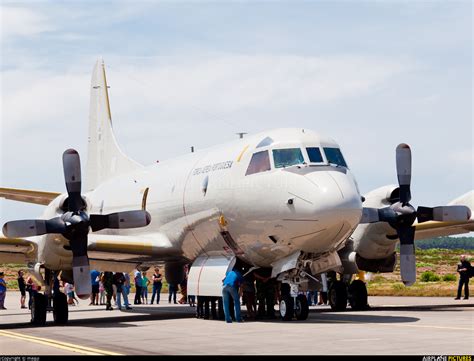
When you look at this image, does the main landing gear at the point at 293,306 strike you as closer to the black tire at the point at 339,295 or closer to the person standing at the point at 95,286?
the black tire at the point at 339,295

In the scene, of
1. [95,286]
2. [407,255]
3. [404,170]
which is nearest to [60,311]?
[407,255]

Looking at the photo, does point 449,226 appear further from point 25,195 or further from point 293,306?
point 25,195

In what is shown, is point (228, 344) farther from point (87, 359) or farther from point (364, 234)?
point (364, 234)

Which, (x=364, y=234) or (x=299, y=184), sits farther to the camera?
(x=364, y=234)

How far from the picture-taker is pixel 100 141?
118 feet

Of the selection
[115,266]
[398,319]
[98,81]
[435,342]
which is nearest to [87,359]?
[435,342]

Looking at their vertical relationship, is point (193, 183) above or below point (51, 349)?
above

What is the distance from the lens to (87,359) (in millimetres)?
12602

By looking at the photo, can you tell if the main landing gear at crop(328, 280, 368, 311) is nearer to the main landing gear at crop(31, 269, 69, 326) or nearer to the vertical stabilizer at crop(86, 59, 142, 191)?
the main landing gear at crop(31, 269, 69, 326)

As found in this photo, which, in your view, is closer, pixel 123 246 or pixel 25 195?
pixel 123 246

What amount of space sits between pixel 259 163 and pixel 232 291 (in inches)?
127

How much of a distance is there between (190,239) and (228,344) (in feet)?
28.7

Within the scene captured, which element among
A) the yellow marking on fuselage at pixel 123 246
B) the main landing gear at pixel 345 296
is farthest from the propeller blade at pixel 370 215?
the yellow marking on fuselage at pixel 123 246

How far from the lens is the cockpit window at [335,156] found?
20.2 m
